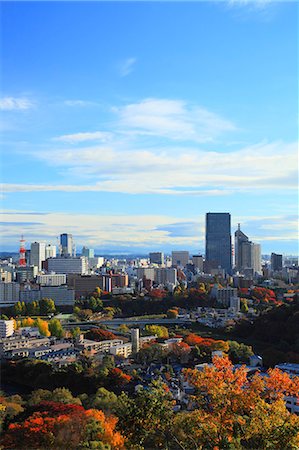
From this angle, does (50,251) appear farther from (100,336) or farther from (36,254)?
(100,336)

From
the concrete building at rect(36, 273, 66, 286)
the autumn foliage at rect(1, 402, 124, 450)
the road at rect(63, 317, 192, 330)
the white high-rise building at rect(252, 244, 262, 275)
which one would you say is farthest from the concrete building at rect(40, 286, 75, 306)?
the white high-rise building at rect(252, 244, 262, 275)

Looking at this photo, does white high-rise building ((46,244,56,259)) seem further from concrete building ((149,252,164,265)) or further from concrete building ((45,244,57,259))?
concrete building ((149,252,164,265))

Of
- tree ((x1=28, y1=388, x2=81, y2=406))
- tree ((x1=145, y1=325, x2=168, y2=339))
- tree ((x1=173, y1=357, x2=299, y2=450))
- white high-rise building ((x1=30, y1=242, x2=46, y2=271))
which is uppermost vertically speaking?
white high-rise building ((x1=30, y1=242, x2=46, y2=271))

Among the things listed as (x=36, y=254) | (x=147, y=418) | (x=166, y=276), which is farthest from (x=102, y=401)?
(x=36, y=254)

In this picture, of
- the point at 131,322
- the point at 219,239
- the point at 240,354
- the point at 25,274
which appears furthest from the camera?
the point at 219,239

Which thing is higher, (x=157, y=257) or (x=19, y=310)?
(x=157, y=257)

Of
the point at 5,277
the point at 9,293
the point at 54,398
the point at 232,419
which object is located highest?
the point at 232,419

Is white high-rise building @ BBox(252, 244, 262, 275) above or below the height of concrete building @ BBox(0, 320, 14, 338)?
above

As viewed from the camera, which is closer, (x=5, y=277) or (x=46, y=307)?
(x=46, y=307)
